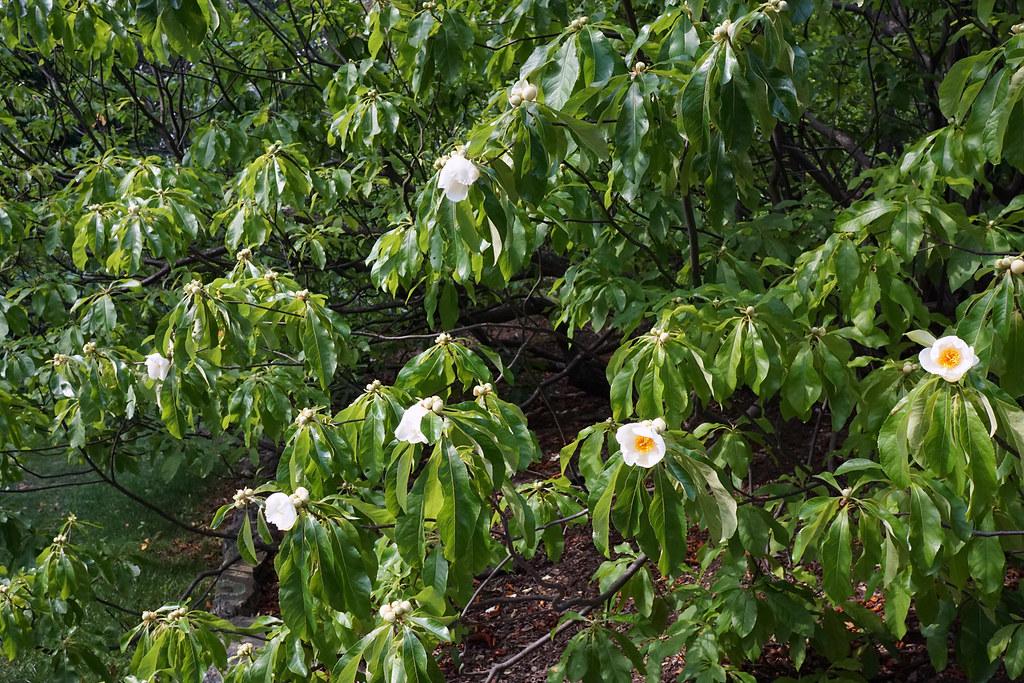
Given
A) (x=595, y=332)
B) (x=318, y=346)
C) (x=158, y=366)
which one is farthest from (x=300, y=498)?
(x=595, y=332)

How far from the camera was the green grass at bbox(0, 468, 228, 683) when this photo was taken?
507 centimetres

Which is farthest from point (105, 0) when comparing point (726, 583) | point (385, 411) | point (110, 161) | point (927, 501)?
point (927, 501)

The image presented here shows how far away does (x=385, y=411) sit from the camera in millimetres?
2377

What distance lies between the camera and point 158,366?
2.97m

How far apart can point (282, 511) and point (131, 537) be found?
216 inches

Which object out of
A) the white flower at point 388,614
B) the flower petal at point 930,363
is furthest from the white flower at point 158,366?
the flower petal at point 930,363

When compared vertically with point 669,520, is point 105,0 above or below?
above

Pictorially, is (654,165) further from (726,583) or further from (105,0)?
(105,0)

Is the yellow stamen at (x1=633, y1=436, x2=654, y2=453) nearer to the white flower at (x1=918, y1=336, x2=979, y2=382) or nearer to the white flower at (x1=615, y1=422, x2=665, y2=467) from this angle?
the white flower at (x1=615, y1=422, x2=665, y2=467)

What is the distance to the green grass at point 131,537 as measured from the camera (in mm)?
5066

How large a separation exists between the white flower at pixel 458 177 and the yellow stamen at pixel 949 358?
978mm

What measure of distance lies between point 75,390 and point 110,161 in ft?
4.43

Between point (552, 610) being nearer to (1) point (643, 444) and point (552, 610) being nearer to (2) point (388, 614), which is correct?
(2) point (388, 614)

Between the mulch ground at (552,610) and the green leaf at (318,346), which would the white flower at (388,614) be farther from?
the green leaf at (318,346)
